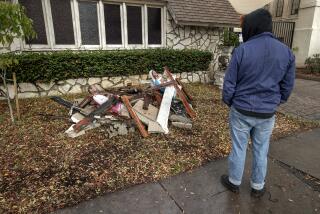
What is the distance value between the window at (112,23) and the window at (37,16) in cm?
193

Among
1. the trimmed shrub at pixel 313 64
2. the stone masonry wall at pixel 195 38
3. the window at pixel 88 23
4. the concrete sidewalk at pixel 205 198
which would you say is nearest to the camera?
A: the concrete sidewalk at pixel 205 198

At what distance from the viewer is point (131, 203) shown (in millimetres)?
2678

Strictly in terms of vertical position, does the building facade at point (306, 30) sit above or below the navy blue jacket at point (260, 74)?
above

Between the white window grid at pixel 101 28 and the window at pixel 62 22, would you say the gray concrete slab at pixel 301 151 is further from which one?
the window at pixel 62 22

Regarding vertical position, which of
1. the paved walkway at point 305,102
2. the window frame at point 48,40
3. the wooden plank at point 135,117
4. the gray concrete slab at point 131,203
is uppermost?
the window frame at point 48,40

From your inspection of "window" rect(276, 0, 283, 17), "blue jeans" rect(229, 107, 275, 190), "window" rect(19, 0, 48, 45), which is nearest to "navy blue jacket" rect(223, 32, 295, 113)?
"blue jeans" rect(229, 107, 275, 190)

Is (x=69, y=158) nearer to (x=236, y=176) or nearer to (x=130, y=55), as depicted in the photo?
(x=236, y=176)

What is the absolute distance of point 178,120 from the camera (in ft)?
15.8

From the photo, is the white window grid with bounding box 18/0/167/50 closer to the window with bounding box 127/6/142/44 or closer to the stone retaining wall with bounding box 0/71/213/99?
the window with bounding box 127/6/142/44

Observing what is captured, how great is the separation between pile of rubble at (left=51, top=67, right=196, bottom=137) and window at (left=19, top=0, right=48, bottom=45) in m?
2.63

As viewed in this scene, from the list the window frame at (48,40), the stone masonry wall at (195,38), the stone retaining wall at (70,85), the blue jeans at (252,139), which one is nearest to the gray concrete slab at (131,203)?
the blue jeans at (252,139)

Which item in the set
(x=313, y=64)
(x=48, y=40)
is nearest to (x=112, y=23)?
(x=48, y=40)

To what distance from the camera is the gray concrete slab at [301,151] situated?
354 centimetres

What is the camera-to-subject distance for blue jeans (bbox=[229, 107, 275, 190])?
250 centimetres
